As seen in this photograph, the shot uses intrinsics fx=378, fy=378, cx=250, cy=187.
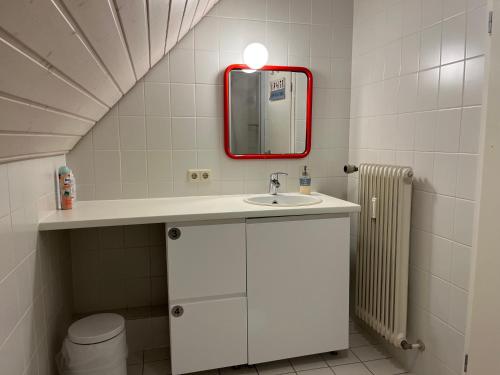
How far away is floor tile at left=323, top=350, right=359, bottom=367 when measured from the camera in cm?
196

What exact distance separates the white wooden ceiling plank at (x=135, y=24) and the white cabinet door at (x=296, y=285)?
0.88m

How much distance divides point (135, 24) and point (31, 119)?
375 mm

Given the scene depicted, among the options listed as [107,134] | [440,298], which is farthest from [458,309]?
[107,134]

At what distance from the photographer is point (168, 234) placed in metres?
1.67

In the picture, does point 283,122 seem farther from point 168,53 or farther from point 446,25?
point 446,25

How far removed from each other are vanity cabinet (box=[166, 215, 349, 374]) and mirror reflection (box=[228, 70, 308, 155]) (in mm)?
588

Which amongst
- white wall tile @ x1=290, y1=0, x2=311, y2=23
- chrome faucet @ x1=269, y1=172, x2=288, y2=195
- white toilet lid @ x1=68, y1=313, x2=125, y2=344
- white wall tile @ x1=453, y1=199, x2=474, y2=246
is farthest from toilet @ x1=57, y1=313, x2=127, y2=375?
white wall tile @ x1=290, y1=0, x2=311, y2=23

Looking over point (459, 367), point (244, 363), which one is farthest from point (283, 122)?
point (459, 367)

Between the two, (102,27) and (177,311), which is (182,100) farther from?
(102,27)

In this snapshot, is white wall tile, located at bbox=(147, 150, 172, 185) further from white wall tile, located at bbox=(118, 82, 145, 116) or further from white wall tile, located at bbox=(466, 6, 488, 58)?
white wall tile, located at bbox=(466, 6, 488, 58)

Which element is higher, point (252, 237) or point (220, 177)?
point (220, 177)

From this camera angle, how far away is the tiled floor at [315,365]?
1883 millimetres

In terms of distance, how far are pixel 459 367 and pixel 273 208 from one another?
102 cm

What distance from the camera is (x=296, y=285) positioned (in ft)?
6.09
